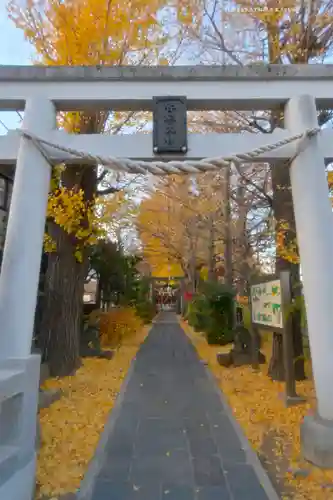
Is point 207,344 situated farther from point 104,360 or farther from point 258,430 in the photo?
point 258,430

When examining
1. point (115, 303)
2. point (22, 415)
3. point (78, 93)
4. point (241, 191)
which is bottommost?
point (22, 415)

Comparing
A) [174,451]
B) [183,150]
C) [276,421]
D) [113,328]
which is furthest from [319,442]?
[113,328]

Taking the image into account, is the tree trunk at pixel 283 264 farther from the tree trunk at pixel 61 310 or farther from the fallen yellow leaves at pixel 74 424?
the tree trunk at pixel 61 310

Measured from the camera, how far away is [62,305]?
28.5 feet

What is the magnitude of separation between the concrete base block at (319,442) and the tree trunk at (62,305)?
574 centimetres

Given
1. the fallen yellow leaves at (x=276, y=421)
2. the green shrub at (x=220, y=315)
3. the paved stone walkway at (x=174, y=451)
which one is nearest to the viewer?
the paved stone walkway at (x=174, y=451)

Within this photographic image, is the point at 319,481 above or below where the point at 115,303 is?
below

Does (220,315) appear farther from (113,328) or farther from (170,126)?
(170,126)

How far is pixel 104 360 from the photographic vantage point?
1097 centimetres

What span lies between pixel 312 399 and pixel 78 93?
5861 millimetres

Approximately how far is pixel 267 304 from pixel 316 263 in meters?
3.74

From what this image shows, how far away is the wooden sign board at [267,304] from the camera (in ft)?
23.4

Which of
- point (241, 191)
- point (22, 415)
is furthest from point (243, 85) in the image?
point (241, 191)

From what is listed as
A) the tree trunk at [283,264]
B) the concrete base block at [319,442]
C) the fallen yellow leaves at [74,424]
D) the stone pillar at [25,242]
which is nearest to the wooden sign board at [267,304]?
the tree trunk at [283,264]
